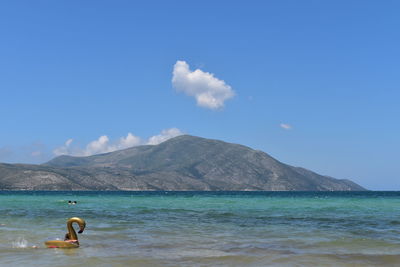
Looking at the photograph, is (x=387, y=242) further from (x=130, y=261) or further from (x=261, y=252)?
Answer: (x=130, y=261)

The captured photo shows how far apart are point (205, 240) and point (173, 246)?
3.11m

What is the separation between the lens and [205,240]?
82.6 feet

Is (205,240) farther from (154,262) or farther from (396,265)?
(396,265)

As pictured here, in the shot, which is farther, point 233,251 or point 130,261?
point 233,251

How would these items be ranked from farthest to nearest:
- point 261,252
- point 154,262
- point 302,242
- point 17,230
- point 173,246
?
1. point 17,230
2. point 302,242
3. point 173,246
4. point 261,252
5. point 154,262

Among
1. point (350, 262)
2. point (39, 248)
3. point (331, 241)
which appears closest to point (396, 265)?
point (350, 262)

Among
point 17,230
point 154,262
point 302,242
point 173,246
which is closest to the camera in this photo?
point 154,262

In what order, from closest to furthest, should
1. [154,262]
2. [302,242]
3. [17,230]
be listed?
[154,262]
[302,242]
[17,230]

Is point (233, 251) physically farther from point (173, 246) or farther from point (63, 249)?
point (63, 249)

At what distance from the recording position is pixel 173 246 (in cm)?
2256

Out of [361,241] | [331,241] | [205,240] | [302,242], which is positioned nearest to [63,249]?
[205,240]

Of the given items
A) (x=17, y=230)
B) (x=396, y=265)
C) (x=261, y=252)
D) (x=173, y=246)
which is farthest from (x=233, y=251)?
(x=17, y=230)

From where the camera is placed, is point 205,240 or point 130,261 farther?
point 205,240

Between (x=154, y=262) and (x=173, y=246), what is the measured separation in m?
4.84
